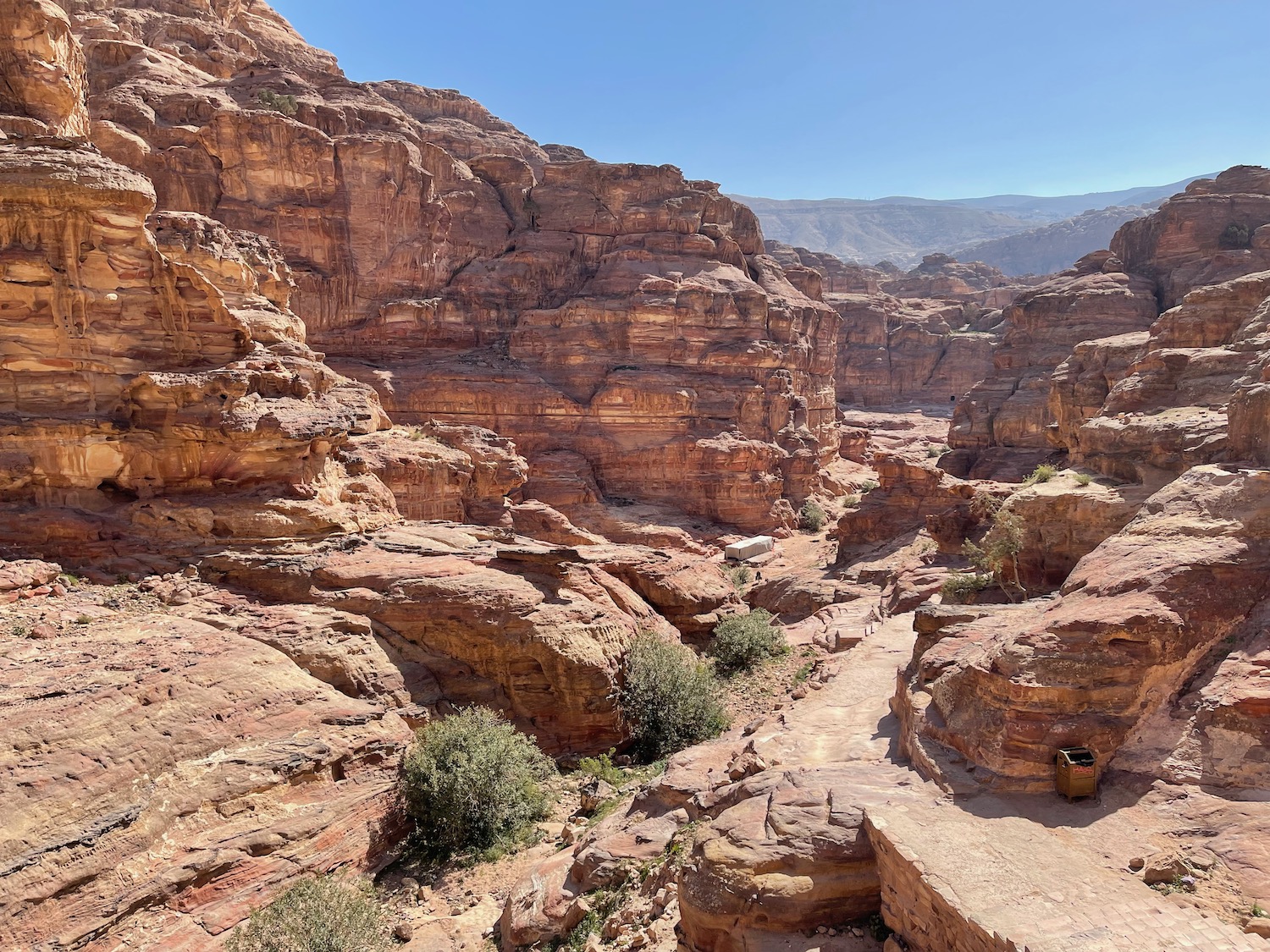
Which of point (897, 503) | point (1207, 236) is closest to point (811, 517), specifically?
point (897, 503)

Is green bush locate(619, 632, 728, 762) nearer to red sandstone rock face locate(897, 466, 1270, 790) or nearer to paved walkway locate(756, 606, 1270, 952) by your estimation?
paved walkway locate(756, 606, 1270, 952)

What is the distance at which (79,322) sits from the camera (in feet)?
45.3

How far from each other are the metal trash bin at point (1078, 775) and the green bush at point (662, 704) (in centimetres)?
868

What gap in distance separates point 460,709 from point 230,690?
4.44 m

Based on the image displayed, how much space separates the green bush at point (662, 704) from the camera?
50.9ft

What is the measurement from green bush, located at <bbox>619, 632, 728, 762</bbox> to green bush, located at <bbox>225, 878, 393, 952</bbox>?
7.07 meters

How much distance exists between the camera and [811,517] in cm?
4216

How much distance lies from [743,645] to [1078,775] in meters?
11.8

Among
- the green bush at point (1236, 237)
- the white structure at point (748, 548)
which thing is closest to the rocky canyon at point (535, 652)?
the white structure at point (748, 548)

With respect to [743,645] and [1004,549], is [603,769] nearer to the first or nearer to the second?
[743,645]

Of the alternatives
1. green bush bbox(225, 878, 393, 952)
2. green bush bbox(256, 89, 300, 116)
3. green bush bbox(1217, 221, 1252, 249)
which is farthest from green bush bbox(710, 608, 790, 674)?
green bush bbox(1217, 221, 1252, 249)

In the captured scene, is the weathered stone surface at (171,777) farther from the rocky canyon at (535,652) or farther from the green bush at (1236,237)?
the green bush at (1236,237)

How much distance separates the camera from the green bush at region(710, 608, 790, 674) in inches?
762

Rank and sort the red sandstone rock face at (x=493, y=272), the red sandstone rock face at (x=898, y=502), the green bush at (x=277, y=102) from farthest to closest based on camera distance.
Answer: the green bush at (x=277, y=102) → the red sandstone rock face at (x=493, y=272) → the red sandstone rock face at (x=898, y=502)
